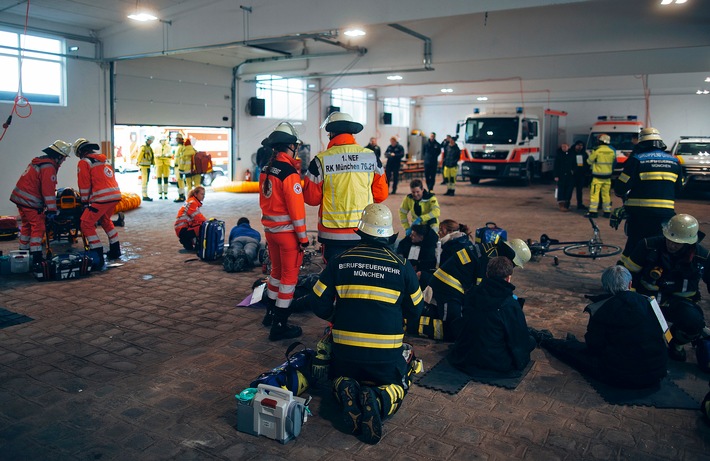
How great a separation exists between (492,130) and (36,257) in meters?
17.6

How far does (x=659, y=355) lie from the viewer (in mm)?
4340

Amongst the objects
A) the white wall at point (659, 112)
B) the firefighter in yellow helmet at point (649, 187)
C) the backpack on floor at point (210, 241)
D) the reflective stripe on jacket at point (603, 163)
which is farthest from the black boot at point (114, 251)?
the white wall at point (659, 112)

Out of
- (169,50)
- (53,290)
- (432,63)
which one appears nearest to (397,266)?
(53,290)

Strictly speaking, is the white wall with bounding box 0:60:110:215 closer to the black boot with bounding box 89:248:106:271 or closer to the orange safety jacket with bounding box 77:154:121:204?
the orange safety jacket with bounding box 77:154:121:204

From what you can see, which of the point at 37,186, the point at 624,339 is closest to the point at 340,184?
the point at 624,339

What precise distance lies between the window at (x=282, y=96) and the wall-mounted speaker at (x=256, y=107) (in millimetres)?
666

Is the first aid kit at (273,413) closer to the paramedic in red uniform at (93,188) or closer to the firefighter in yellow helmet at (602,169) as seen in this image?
the paramedic in red uniform at (93,188)

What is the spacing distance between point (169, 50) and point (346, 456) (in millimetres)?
11757

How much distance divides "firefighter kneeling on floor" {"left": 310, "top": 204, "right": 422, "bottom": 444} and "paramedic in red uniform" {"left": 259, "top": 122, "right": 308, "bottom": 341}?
5.20 ft

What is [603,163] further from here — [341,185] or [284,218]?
[284,218]

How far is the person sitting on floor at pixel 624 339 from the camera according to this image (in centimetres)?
430

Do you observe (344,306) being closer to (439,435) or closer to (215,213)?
(439,435)

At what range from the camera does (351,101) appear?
2700 centimetres

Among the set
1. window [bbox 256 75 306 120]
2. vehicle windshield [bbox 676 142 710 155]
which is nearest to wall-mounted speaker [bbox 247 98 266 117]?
window [bbox 256 75 306 120]
